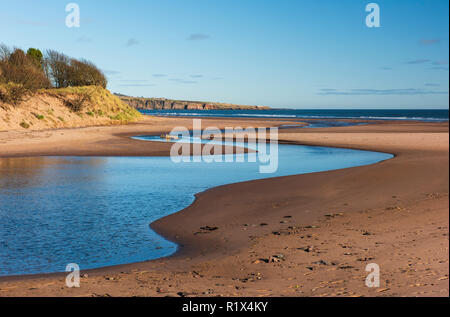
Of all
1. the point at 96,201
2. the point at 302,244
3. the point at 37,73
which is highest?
the point at 37,73

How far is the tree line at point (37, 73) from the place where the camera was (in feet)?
149

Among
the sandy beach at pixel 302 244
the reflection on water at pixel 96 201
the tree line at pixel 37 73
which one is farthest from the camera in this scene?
the tree line at pixel 37 73

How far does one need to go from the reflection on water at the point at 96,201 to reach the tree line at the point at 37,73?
25.0 meters

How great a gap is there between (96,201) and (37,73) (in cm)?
4694

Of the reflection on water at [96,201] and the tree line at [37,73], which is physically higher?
the tree line at [37,73]

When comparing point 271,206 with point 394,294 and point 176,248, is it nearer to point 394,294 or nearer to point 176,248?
point 176,248

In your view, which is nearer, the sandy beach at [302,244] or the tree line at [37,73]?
the sandy beach at [302,244]

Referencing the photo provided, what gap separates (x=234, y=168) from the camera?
21234 mm

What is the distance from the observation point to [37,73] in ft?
177

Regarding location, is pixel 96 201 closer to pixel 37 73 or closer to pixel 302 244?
pixel 302 244

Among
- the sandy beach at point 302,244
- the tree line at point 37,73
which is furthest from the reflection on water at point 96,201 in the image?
the tree line at point 37,73

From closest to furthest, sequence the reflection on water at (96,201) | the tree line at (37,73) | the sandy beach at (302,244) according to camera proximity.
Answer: the sandy beach at (302,244) < the reflection on water at (96,201) < the tree line at (37,73)

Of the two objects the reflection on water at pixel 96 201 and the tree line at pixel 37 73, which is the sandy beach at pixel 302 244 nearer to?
the reflection on water at pixel 96 201

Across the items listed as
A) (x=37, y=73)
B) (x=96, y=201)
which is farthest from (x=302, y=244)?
(x=37, y=73)
